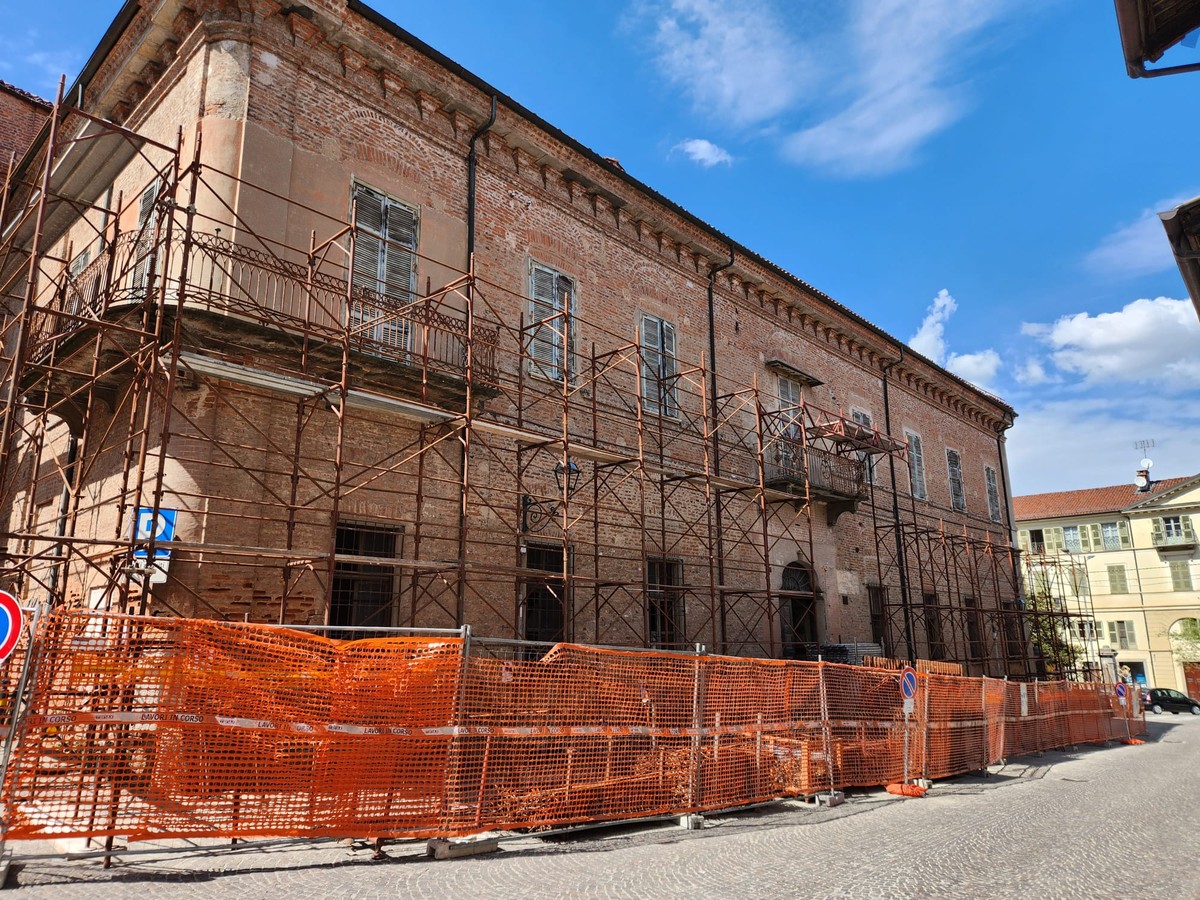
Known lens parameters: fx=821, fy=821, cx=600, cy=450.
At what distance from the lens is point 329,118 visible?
35.1 ft

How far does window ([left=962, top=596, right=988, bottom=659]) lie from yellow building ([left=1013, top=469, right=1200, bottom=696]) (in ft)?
63.5

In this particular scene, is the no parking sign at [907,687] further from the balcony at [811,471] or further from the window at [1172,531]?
the window at [1172,531]

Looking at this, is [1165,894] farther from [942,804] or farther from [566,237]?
[566,237]

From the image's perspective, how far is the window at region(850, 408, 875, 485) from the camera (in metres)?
19.6

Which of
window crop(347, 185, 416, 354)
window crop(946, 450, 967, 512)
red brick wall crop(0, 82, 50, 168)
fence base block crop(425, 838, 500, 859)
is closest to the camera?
fence base block crop(425, 838, 500, 859)

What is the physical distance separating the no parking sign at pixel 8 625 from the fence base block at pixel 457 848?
9.83 feet

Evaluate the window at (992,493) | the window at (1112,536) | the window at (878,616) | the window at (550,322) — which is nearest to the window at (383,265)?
the window at (550,322)

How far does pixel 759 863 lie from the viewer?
6043mm

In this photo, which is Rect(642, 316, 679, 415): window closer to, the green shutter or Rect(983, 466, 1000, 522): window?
Rect(983, 466, 1000, 522): window

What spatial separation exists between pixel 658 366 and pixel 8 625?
11294mm

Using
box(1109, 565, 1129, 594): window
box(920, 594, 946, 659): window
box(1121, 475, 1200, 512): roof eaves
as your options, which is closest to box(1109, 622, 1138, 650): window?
box(1109, 565, 1129, 594): window

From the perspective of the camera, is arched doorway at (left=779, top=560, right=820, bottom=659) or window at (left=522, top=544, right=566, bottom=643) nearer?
window at (left=522, top=544, right=566, bottom=643)

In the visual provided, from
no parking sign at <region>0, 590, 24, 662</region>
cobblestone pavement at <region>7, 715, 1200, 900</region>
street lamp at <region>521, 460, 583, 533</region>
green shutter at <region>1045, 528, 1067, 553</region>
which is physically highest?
green shutter at <region>1045, 528, 1067, 553</region>

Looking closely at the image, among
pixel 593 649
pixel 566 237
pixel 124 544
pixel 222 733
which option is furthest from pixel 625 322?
pixel 222 733
